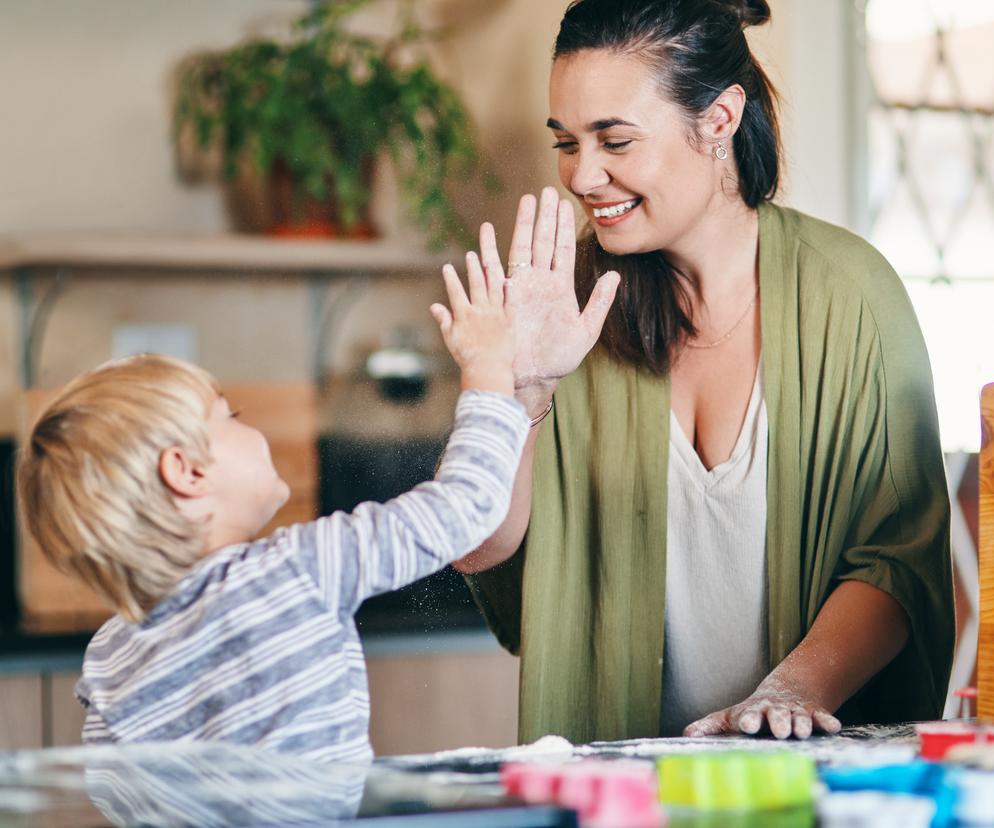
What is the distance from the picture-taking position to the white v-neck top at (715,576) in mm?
1374

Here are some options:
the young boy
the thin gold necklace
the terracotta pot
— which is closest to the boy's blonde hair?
the young boy

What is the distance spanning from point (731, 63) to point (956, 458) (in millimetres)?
1020

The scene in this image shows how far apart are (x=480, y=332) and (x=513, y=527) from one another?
367mm

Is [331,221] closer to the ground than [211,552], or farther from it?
farther from it

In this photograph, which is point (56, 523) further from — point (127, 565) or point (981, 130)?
point (981, 130)

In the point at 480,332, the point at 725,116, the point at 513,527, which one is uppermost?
the point at 725,116

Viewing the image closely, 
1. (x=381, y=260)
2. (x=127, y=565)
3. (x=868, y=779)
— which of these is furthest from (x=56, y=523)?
(x=381, y=260)

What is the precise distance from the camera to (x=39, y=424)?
97 cm

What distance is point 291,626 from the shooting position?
0.91 meters

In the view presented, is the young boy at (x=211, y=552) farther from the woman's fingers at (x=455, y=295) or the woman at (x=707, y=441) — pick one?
the woman at (x=707, y=441)

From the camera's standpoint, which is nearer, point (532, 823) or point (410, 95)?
point (532, 823)

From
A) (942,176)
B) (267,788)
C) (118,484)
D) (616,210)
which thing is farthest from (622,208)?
(942,176)

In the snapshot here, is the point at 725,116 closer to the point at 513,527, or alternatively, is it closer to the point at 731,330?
the point at 731,330

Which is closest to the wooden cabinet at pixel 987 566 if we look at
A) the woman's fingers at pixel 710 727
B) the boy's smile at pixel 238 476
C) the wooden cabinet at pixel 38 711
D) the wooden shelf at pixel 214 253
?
the woman's fingers at pixel 710 727
